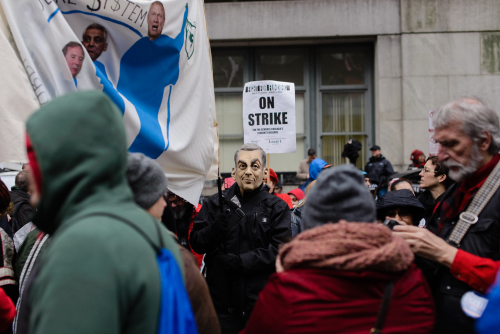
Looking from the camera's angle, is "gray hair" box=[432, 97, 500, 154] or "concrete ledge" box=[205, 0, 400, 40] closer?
"gray hair" box=[432, 97, 500, 154]

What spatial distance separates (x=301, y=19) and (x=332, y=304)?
11.6 meters

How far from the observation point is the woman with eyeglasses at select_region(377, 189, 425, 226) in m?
3.25

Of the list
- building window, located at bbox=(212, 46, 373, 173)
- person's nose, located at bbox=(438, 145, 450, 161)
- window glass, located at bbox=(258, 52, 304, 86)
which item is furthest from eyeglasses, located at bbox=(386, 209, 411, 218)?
window glass, located at bbox=(258, 52, 304, 86)

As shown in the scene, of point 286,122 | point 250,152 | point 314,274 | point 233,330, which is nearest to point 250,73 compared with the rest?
point 286,122

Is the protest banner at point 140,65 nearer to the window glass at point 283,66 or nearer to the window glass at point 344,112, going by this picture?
the window glass at point 283,66

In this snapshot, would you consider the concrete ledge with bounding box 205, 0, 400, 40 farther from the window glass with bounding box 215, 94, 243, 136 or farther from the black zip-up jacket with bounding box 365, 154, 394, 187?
the black zip-up jacket with bounding box 365, 154, 394, 187

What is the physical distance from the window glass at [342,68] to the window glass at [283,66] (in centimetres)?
67

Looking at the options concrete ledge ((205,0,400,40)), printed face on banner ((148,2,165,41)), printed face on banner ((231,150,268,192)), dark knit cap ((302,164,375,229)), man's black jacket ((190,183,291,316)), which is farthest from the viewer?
concrete ledge ((205,0,400,40))

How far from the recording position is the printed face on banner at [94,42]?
302cm

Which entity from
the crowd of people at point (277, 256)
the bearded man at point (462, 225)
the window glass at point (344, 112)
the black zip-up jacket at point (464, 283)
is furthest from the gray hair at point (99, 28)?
the window glass at point (344, 112)

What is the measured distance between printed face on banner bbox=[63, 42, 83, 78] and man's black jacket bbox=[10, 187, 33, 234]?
273 cm

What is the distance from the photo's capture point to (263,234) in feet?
12.3

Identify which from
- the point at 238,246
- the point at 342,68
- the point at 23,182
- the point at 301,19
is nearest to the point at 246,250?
the point at 238,246

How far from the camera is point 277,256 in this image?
1.85m
